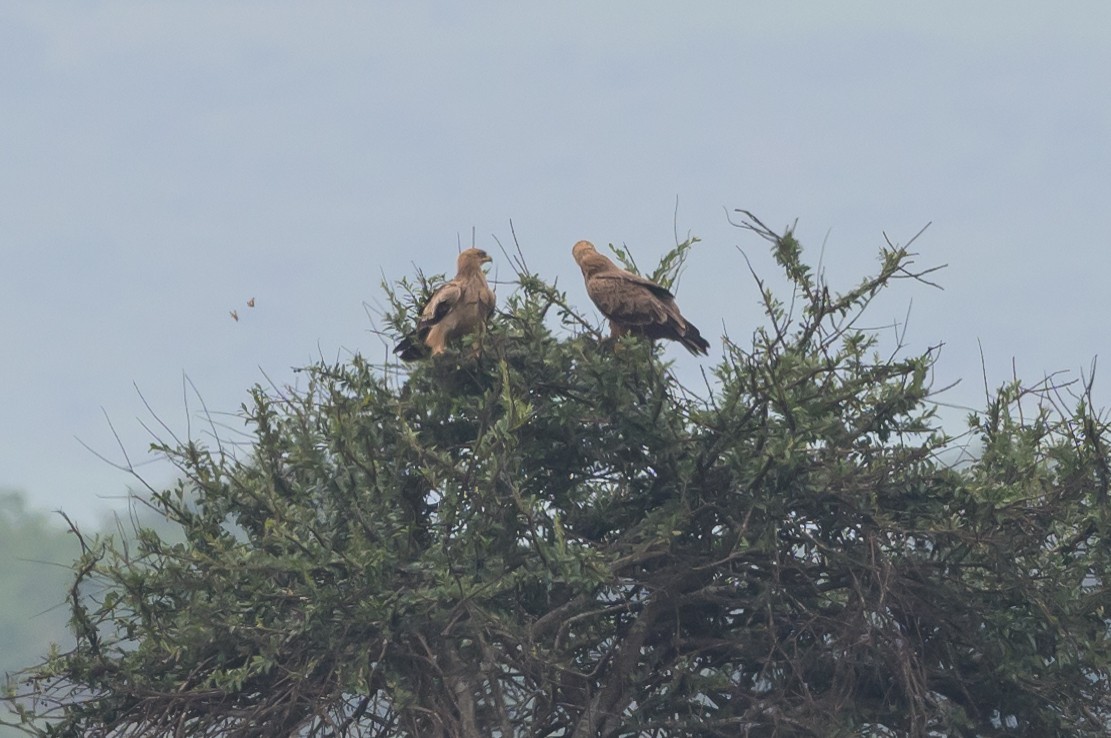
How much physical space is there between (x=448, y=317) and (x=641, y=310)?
1438 millimetres

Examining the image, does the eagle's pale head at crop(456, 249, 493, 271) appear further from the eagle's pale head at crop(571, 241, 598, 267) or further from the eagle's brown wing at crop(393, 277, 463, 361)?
the eagle's pale head at crop(571, 241, 598, 267)

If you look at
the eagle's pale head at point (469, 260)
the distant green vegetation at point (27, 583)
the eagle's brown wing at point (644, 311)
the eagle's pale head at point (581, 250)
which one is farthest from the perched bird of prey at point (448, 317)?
the distant green vegetation at point (27, 583)

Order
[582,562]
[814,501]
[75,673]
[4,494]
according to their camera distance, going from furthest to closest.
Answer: [4,494] → [75,673] → [814,501] → [582,562]

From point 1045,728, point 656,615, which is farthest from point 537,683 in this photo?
point 1045,728

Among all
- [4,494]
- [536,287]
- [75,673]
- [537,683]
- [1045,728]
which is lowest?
[1045,728]

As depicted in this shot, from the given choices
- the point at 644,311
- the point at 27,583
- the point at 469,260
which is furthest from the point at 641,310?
the point at 27,583

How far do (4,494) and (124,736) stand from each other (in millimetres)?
79626

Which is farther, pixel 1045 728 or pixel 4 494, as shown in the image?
pixel 4 494

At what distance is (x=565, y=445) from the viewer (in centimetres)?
1080

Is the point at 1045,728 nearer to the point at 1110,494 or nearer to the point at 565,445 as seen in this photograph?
the point at 1110,494

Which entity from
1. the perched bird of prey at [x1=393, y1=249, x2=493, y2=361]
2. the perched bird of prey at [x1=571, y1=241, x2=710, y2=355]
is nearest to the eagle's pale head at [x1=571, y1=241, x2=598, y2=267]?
the perched bird of prey at [x1=571, y1=241, x2=710, y2=355]

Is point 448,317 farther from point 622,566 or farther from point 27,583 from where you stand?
point 27,583

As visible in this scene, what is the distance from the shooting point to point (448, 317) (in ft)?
35.6

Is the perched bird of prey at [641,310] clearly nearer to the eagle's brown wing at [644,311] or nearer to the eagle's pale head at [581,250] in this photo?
the eagle's brown wing at [644,311]
